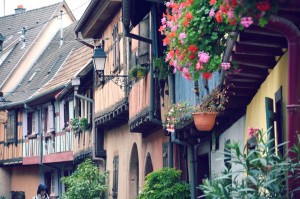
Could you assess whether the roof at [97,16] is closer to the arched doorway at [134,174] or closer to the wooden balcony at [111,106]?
the wooden balcony at [111,106]

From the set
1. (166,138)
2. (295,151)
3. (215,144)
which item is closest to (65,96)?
(166,138)

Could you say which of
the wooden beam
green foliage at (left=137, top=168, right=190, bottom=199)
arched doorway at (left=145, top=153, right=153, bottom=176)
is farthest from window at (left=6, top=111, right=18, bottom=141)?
the wooden beam

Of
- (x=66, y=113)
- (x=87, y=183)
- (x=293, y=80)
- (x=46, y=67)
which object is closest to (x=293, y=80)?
(x=293, y=80)

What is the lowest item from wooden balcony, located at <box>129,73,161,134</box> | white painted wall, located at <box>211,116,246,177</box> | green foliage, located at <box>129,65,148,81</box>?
white painted wall, located at <box>211,116,246,177</box>

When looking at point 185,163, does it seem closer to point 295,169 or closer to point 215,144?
point 215,144

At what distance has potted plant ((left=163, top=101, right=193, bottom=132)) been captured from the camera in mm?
14211

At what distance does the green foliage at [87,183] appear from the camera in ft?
89.9

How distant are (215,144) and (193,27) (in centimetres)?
609

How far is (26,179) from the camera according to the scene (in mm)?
43000

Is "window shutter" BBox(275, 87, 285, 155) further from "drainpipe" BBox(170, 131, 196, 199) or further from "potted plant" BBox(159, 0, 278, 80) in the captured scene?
"drainpipe" BBox(170, 131, 196, 199)

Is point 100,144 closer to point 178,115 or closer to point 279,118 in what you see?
point 178,115

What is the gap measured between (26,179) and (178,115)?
29.1 metres

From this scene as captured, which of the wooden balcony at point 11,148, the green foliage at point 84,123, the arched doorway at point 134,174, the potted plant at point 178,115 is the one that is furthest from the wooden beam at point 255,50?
the wooden balcony at point 11,148

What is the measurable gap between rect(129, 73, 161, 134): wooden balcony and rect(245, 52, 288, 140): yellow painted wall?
22.4 ft
